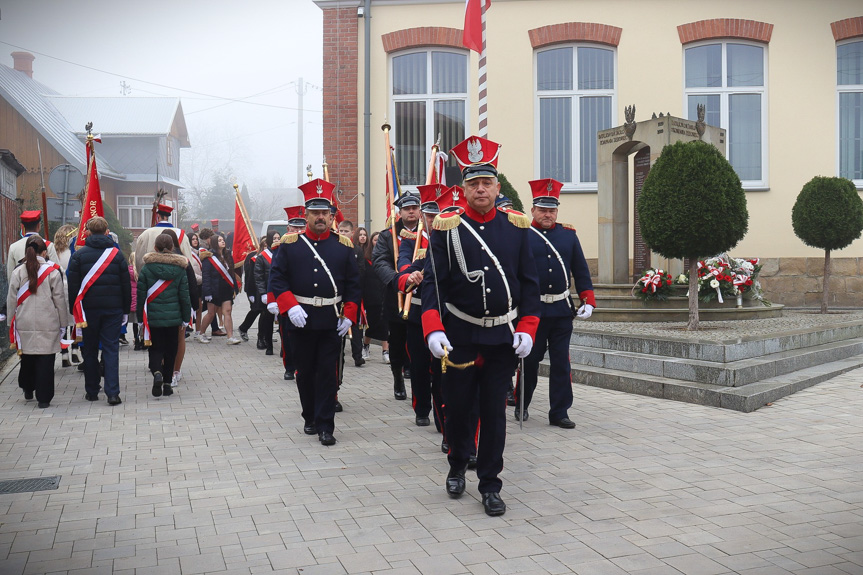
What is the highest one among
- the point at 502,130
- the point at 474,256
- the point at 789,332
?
the point at 502,130

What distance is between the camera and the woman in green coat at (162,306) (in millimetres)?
9609

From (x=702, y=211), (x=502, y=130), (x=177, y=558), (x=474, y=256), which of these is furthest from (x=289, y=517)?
(x=502, y=130)

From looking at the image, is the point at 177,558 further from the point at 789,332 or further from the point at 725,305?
the point at 725,305

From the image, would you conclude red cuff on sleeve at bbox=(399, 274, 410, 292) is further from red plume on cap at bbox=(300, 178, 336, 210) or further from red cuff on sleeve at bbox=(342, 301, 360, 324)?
red plume on cap at bbox=(300, 178, 336, 210)

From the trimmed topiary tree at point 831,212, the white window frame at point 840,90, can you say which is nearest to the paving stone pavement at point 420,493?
the trimmed topiary tree at point 831,212

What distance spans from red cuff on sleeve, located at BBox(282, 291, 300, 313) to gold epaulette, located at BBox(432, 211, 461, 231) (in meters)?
2.18

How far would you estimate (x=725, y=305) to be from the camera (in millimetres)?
12344

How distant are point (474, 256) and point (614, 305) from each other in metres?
7.73

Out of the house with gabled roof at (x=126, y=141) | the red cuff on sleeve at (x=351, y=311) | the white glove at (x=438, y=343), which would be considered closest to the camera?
the white glove at (x=438, y=343)

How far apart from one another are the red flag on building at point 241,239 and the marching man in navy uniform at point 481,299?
10.4m

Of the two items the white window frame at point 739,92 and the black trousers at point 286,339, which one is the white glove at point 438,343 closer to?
the black trousers at point 286,339

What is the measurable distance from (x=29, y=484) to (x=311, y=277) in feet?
8.63

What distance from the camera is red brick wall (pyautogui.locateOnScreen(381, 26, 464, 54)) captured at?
17719mm

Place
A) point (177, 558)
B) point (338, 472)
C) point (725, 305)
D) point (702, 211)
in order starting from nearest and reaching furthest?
point (177, 558), point (338, 472), point (702, 211), point (725, 305)
